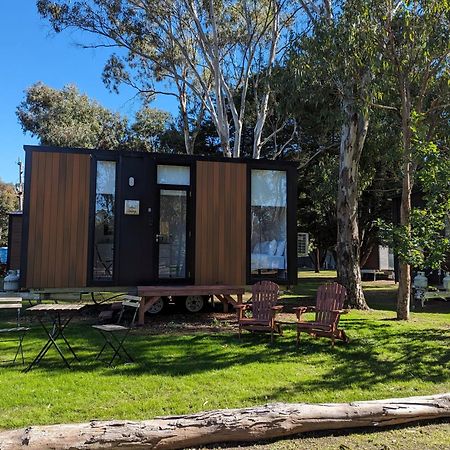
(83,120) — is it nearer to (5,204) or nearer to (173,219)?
(5,204)

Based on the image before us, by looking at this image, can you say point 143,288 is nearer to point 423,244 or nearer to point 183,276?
point 183,276

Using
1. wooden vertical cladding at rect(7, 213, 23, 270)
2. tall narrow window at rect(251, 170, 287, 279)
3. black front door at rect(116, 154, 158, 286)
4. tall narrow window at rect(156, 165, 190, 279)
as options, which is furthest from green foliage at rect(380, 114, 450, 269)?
wooden vertical cladding at rect(7, 213, 23, 270)

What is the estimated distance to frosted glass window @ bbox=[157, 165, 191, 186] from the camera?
31.8 ft

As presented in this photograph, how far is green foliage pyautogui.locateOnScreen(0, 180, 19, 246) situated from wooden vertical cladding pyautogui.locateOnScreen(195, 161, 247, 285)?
109ft

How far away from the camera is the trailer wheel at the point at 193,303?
991 centimetres

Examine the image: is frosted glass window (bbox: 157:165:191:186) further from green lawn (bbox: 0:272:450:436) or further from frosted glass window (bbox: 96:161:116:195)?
green lawn (bbox: 0:272:450:436)

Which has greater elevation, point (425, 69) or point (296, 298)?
A: point (425, 69)

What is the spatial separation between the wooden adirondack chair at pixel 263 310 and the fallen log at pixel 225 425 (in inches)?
121

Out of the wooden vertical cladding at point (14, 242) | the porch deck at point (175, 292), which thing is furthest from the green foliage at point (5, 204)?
the porch deck at point (175, 292)

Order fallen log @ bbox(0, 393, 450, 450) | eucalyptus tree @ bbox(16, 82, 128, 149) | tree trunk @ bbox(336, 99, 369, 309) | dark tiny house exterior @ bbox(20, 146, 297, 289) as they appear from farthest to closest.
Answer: eucalyptus tree @ bbox(16, 82, 128, 149) → tree trunk @ bbox(336, 99, 369, 309) → dark tiny house exterior @ bbox(20, 146, 297, 289) → fallen log @ bbox(0, 393, 450, 450)

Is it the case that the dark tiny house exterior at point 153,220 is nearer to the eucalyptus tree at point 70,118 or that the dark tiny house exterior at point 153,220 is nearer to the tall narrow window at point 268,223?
the tall narrow window at point 268,223

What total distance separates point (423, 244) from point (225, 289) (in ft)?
11.6

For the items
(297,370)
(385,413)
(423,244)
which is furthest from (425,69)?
(385,413)

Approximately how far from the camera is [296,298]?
45.4 feet
